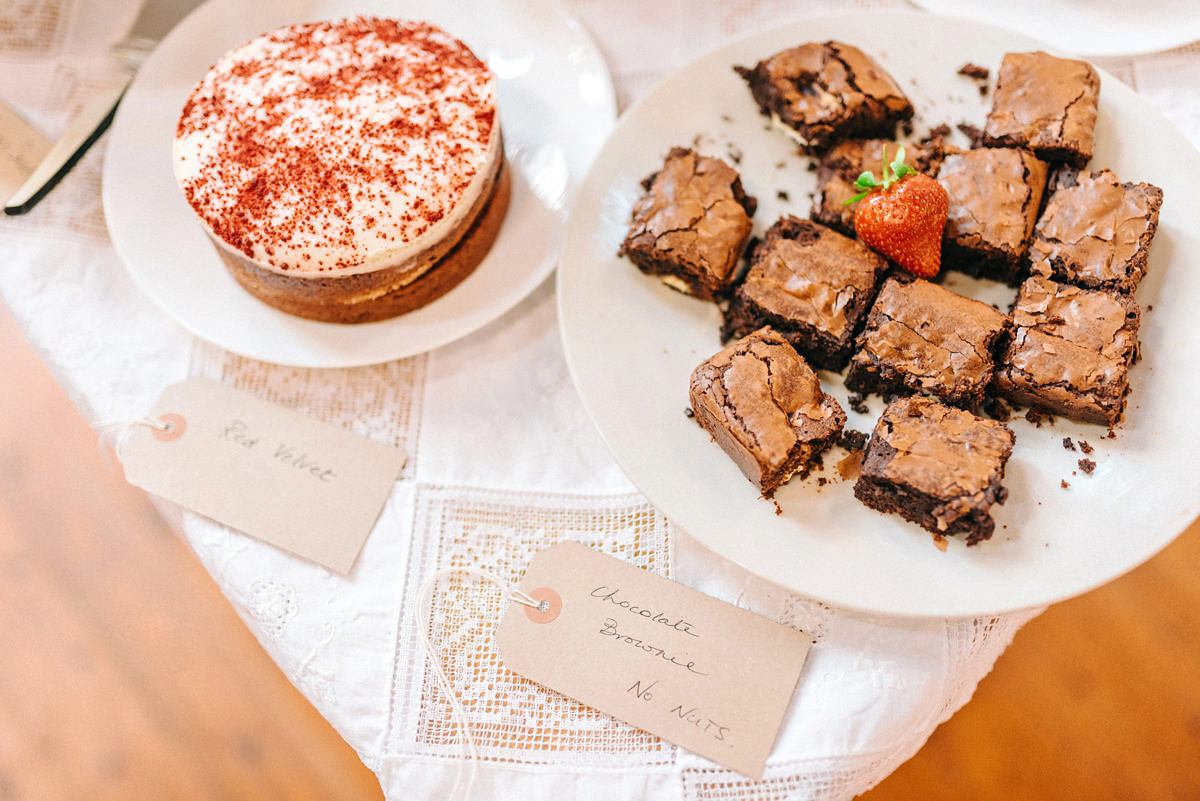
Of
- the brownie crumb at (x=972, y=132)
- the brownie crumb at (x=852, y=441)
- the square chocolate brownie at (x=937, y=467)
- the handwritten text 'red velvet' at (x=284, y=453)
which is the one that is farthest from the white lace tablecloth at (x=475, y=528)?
the brownie crumb at (x=972, y=132)

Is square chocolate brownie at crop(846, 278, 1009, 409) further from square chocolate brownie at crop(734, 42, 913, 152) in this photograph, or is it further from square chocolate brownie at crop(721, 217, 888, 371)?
square chocolate brownie at crop(734, 42, 913, 152)

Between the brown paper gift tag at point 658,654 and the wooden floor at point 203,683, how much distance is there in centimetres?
86

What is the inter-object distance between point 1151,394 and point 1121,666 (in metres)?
1.07

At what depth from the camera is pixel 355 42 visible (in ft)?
7.27

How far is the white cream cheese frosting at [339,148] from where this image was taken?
201cm

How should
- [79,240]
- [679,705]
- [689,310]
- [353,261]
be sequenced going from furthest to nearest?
[79,240], [689,310], [353,261], [679,705]

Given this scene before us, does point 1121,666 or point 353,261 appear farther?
point 1121,666

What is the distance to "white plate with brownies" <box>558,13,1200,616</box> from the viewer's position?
5.94 feet

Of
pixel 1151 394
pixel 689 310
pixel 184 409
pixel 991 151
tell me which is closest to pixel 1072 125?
pixel 991 151

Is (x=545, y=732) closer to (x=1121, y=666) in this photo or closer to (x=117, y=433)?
(x=117, y=433)

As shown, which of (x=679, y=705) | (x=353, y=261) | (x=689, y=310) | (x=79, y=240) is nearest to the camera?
(x=679, y=705)

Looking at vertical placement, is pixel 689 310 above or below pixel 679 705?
above

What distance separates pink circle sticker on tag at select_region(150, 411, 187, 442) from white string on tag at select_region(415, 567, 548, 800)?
0.74 m

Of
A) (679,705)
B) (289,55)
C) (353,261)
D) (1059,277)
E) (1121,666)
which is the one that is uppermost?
(1059,277)
